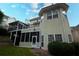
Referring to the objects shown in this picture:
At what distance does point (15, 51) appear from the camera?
13.2 feet

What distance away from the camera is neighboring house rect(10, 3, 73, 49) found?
407 cm

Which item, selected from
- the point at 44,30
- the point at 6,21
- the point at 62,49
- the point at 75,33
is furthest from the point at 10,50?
the point at 75,33

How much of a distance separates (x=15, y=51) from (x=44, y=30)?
3.50ft

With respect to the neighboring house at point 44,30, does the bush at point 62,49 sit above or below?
below

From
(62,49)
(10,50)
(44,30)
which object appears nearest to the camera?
(62,49)

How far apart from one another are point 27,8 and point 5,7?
2.19ft

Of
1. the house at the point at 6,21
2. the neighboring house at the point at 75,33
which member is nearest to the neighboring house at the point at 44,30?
the neighboring house at the point at 75,33

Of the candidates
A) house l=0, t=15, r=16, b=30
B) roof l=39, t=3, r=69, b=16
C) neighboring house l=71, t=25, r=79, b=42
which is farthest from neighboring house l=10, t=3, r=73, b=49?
house l=0, t=15, r=16, b=30

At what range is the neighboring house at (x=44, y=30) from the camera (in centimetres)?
407

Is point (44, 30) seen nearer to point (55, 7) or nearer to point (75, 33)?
point (55, 7)

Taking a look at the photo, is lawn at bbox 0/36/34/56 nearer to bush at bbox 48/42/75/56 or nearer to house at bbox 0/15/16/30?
house at bbox 0/15/16/30

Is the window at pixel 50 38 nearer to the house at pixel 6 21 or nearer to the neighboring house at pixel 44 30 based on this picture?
the neighboring house at pixel 44 30

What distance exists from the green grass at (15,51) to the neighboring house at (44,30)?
0.15 metres

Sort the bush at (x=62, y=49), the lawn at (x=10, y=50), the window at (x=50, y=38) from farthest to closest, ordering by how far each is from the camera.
Result: the window at (x=50, y=38) → the lawn at (x=10, y=50) → the bush at (x=62, y=49)
